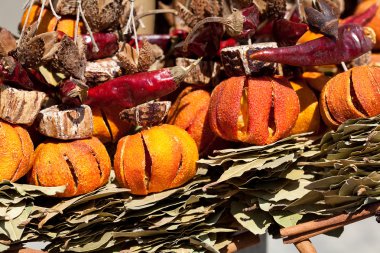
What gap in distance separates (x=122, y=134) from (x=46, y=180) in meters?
0.24

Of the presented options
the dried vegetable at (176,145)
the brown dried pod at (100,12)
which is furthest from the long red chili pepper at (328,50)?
the brown dried pod at (100,12)

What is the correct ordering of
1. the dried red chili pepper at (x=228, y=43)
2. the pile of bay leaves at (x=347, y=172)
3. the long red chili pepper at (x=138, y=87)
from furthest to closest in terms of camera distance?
the dried red chili pepper at (x=228, y=43) → the long red chili pepper at (x=138, y=87) → the pile of bay leaves at (x=347, y=172)

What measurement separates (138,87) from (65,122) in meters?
0.16

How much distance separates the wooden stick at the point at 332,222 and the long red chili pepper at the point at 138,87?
371 mm

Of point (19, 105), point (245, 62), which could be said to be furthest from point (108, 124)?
point (245, 62)

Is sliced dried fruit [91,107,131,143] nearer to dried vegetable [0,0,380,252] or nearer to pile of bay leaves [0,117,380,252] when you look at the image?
dried vegetable [0,0,380,252]

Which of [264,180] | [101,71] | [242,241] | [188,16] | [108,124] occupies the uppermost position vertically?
[188,16]

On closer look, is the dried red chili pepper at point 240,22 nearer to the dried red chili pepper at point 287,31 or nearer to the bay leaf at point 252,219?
the dried red chili pepper at point 287,31

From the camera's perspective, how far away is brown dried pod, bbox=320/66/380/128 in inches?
52.1

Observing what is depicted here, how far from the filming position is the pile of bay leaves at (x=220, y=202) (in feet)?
4.13

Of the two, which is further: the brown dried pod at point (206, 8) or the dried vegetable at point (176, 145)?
the brown dried pod at point (206, 8)

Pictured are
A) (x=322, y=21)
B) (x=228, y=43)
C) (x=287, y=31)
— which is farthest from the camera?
(x=228, y=43)

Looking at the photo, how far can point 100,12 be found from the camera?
1.43m

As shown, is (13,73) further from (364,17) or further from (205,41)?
(364,17)
